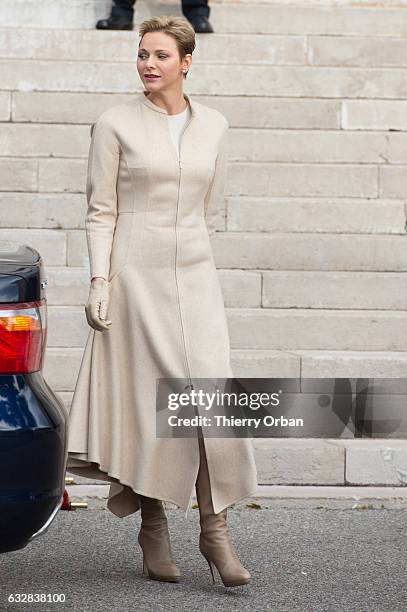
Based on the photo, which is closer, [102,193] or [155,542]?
[102,193]

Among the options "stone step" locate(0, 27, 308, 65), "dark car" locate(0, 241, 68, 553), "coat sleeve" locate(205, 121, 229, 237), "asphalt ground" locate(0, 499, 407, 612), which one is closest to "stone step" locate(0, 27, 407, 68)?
"stone step" locate(0, 27, 308, 65)

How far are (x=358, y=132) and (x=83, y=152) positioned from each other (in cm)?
198

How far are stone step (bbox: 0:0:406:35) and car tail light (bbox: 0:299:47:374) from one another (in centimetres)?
718

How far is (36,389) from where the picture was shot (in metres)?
3.92

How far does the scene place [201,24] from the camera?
1054 centimetres

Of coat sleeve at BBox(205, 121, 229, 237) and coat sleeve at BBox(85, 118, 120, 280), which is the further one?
coat sleeve at BBox(205, 121, 229, 237)

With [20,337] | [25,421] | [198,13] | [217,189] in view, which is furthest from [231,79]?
[25,421]

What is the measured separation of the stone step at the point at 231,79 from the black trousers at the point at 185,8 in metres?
0.60

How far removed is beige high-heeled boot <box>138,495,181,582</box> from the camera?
5.10 m

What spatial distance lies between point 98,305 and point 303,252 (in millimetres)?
4205

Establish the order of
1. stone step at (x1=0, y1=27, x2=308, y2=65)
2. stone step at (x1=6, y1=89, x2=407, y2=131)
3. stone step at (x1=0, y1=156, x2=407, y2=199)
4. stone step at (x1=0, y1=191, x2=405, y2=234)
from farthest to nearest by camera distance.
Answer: stone step at (x1=0, y1=27, x2=308, y2=65), stone step at (x1=6, y1=89, x2=407, y2=131), stone step at (x1=0, y1=156, x2=407, y2=199), stone step at (x1=0, y1=191, x2=405, y2=234)

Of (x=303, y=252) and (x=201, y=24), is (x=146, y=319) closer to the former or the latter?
(x=303, y=252)

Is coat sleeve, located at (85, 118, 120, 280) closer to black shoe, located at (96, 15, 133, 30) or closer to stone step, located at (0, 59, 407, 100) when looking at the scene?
stone step, located at (0, 59, 407, 100)

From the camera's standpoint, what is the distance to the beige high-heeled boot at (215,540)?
16.2 ft
